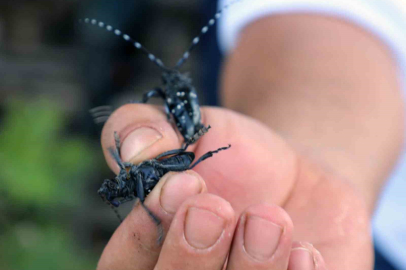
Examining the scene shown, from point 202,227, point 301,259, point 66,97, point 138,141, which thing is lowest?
point 66,97

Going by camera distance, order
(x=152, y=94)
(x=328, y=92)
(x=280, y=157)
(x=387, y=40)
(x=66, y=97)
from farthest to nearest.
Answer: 1. (x=66, y=97)
2. (x=387, y=40)
3. (x=328, y=92)
4. (x=152, y=94)
5. (x=280, y=157)

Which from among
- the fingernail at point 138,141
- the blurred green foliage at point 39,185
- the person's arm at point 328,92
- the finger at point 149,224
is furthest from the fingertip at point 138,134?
the blurred green foliage at point 39,185

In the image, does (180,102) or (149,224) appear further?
(180,102)

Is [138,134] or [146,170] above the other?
[138,134]

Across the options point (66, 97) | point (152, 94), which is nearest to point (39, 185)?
point (66, 97)

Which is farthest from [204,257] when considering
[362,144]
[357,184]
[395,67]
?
[395,67]

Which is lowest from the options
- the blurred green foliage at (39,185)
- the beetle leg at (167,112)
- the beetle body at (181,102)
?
the blurred green foliage at (39,185)

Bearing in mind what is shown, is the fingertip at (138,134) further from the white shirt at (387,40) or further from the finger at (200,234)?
the white shirt at (387,40)

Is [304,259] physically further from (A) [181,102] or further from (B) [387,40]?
(B) [387,40]
